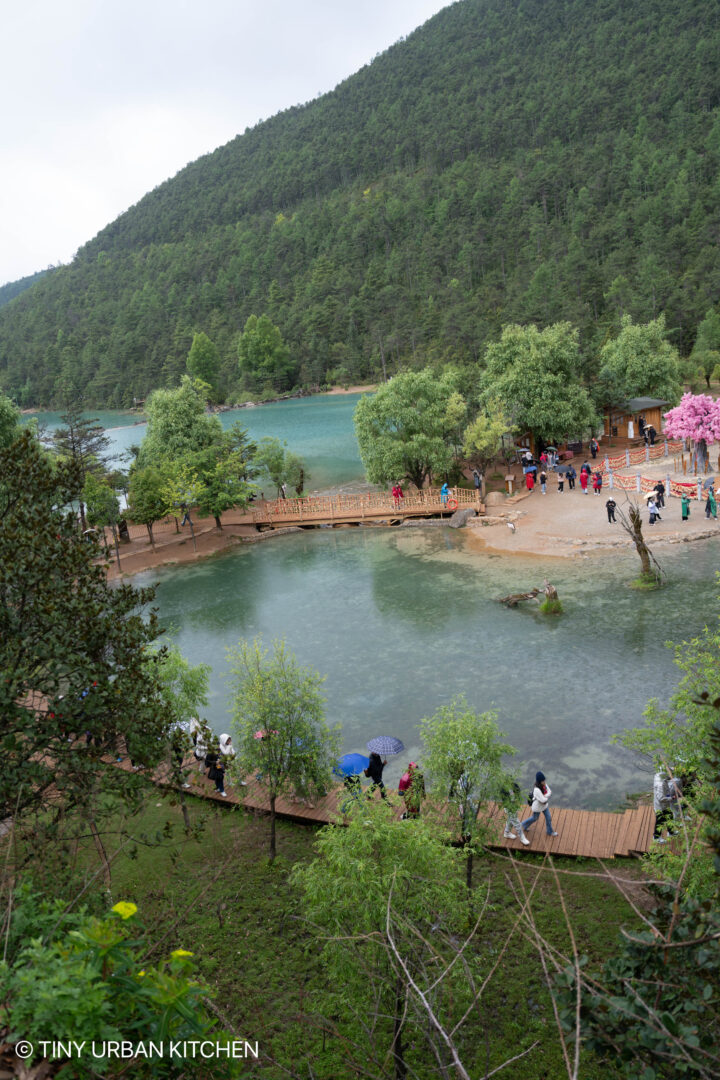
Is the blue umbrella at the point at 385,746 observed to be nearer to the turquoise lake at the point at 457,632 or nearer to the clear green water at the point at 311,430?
the turquoise lake at the point at 457,632

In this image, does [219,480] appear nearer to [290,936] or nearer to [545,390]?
[545,390]

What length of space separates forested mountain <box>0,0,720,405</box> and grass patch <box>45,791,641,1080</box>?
57.5 m

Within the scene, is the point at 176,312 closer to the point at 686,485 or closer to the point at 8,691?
the point at 686,485

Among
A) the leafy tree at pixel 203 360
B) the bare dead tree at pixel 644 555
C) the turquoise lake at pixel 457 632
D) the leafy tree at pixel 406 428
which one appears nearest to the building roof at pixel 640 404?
the leafy tree at pixel 406 428

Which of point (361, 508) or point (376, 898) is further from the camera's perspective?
point (361, 508)

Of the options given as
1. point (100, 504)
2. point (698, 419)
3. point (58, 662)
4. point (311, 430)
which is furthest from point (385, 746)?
point (311, 430)

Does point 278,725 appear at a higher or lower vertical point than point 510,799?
higher

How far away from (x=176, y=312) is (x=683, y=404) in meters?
128

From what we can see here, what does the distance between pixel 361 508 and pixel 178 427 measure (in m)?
10.2

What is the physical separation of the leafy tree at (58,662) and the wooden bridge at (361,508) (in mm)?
25505

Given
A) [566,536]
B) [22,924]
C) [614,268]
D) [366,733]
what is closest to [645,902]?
[366,733]

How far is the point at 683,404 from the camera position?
3056cm

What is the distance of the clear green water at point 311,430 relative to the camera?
160ft

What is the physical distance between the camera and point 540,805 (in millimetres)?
11219
